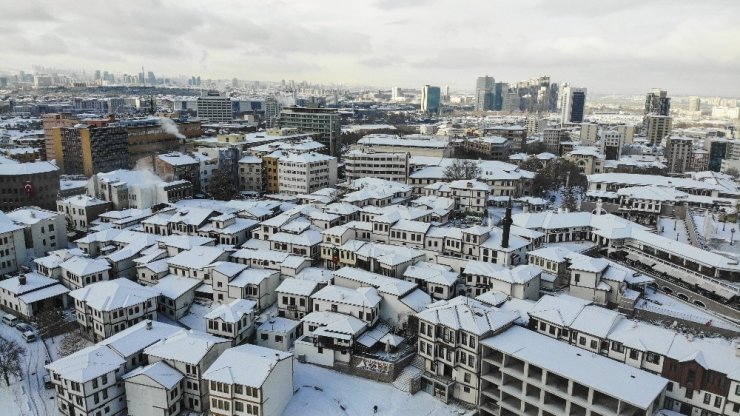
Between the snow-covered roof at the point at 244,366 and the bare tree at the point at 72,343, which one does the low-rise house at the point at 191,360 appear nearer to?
the snow-covered roof at the point at 244,366

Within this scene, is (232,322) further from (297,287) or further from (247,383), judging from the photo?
(247,383)

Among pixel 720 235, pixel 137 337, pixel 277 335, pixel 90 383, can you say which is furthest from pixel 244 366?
pixel 720 235

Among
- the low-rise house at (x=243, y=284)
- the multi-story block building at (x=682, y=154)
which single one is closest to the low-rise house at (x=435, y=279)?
the low-rise house at (x=243, y=284)

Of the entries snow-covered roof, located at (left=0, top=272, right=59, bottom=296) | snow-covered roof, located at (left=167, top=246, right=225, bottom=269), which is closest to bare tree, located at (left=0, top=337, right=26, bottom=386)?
snow-covered roof, located at (left=0, top=272, right=59, bottom=296)

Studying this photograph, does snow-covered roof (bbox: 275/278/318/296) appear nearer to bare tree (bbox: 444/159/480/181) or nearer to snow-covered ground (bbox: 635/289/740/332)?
snow-covered ground (bbox: 635/289/740/332)

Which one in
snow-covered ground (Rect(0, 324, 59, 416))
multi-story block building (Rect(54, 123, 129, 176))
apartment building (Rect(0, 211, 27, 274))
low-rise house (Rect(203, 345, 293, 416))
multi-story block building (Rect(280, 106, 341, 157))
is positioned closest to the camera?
low-rise house (Rect(203, 345, 293, 416))

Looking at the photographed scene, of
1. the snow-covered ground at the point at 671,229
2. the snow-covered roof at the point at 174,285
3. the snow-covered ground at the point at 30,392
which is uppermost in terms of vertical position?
the snow-covered ground at the point at 671,229

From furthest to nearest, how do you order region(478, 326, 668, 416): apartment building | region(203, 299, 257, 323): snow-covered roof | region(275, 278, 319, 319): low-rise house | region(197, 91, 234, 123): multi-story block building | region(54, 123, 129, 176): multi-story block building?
region(197, 91, 234, 123): multi-story block building
region(54, 123, 129, 176): multi-story block building
region(275, 278, 319, 319): low-rise house
region(203, 299, 257, 323): snow-covered roof
region(478, 326, 668, 416): apartment building
